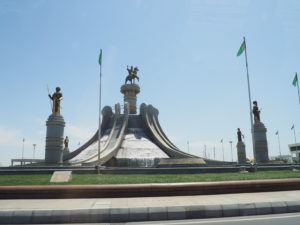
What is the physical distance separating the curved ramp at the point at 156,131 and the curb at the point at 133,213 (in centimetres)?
1807

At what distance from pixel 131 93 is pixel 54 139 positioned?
19.0m

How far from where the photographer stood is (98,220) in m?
5.04

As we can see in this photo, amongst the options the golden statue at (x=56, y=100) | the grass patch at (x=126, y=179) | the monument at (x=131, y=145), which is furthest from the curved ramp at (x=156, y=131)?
the grass patch at (x=126, y=179)

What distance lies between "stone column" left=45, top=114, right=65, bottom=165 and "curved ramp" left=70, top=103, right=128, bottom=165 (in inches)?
68.6

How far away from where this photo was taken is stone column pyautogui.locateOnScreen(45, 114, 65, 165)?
1756 centimetres

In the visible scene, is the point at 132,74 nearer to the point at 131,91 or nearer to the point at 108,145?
the point at 131,91

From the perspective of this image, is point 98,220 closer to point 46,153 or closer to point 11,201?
point 11,201

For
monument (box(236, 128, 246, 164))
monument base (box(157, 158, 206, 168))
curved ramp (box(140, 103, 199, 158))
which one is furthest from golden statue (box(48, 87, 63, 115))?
monument (box(236, 128, 246, 164))

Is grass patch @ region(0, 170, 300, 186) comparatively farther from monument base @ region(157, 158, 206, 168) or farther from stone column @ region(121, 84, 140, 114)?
stone column @ region(121, 84, 140, 114)

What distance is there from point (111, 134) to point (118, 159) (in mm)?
4576

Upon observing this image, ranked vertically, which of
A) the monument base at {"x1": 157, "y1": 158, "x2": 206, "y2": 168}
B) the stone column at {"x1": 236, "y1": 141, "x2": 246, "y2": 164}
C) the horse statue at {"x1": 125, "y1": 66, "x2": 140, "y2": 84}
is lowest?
the monument base at {"x1": 157, "y1": 158, "x2": 206, "y2": 168}

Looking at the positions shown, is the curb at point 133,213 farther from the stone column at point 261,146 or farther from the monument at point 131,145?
the stone column at point 261,146

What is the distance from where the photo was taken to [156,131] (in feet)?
94.0

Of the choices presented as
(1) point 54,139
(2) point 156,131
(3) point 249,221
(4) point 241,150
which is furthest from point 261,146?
(3) point 249,221
